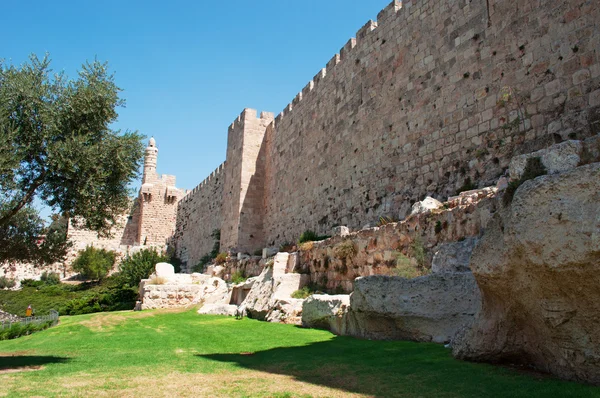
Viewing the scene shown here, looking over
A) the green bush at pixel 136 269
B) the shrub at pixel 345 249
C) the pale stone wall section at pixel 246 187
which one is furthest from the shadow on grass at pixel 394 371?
the green bush at pixel 136 269

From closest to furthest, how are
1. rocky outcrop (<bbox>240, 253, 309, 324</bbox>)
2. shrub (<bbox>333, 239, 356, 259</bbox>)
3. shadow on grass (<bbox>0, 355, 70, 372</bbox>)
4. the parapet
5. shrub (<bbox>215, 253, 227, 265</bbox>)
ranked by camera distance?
shadow on grass (<bbox>0, 355, 70, 372</bbox>) < rocky outcrop (<bbox>240, 253, 309, 324</bbox>) < shrub (<bbox>333, 239, 356, 259</bbox>) < the parapet < shrub (<bbox>215, 253, 227, 265</bbox>)

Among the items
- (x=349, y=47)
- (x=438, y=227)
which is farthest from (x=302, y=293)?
(x=349, y=47)

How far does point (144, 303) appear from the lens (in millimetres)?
12273

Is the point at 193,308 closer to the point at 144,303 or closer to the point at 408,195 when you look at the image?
the point at 144,303

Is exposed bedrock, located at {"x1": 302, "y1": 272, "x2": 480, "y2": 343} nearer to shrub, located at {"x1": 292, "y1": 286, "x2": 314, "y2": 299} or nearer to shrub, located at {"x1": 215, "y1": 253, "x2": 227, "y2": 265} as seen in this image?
shrub, located at {"x1": 292, "y1": 286, "x2": 314, "y2": 299}

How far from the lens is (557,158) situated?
12.7ft

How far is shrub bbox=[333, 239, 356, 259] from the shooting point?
8.25 meters

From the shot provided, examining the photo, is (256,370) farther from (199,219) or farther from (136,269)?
(199,219)

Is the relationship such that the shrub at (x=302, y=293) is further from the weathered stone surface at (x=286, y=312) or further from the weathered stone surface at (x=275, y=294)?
the weathered stone surface at (x=286, y=312)

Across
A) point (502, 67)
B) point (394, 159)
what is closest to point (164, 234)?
point (394, 159)

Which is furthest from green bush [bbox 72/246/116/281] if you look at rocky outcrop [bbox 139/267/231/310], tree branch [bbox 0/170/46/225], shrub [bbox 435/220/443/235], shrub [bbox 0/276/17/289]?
shrub [bbox 435/220/443/235]

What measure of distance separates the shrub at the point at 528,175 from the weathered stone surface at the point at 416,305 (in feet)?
4.57

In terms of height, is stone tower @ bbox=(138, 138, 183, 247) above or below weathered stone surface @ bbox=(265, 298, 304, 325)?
above

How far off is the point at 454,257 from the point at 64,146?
4306mm
